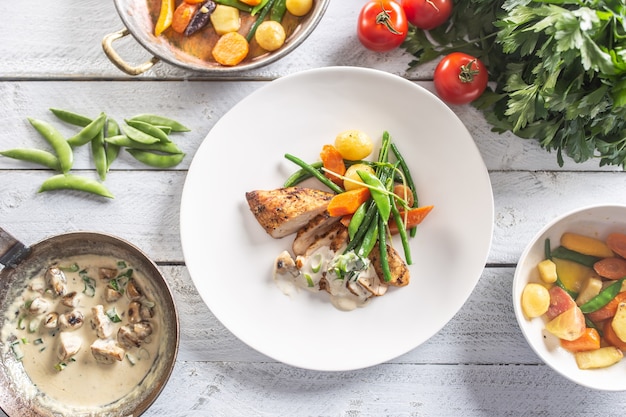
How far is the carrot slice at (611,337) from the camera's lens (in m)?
2.40

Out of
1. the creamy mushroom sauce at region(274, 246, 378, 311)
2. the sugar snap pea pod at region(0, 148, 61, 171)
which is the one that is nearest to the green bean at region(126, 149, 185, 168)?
the sugar snap pea pod at region(0, 148, 61, 171)

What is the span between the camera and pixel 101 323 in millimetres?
2432

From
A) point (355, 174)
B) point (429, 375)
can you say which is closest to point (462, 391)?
point (429, 375)

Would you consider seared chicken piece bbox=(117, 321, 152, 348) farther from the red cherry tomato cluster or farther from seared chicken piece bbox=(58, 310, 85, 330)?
the red cherry tomato cluster

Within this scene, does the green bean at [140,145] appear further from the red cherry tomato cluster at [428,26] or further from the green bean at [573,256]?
the green bean at [573,256]

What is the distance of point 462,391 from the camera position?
2.58 metres

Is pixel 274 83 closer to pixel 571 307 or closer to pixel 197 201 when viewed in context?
pixel 197 201

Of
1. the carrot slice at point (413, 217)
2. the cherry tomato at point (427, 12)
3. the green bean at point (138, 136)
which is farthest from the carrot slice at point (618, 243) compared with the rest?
the green bean at point (138, 136)

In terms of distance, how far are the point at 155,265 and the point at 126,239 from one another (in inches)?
10.7

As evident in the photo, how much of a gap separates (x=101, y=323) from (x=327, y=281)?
3.05 ft

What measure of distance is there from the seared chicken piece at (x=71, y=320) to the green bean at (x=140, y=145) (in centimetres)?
71

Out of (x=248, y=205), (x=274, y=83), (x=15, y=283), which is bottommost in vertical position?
(x=15, y=283)

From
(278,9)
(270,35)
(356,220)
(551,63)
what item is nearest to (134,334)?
(356,220)

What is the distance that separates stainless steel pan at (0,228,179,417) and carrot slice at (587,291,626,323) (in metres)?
1.68
